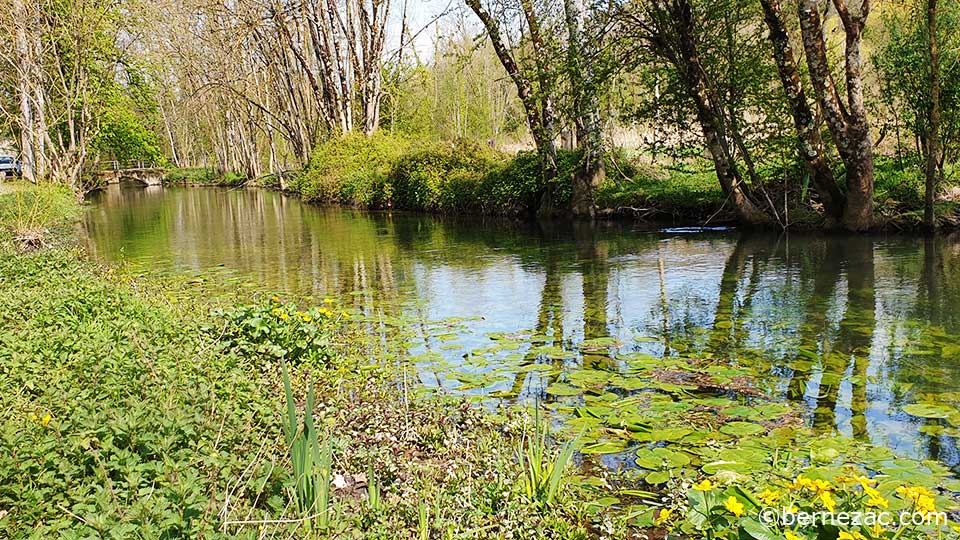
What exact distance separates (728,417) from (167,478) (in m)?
3.68

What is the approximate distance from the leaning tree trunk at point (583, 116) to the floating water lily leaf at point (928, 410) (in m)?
11.3

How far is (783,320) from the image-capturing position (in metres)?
8.28

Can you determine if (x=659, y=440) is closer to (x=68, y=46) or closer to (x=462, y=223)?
(x=462, y=223)

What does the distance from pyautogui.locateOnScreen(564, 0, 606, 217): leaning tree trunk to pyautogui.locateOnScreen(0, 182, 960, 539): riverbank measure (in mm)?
9985

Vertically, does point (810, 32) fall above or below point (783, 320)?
above

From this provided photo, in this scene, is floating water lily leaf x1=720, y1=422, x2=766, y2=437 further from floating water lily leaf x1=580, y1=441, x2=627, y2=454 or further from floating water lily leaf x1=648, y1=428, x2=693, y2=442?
floating water lily leaf x1=580, y1=441, x2=627, y2=454

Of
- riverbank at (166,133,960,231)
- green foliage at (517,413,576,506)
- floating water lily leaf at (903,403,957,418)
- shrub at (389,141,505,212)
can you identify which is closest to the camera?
green foliage at (517,413,576,506)

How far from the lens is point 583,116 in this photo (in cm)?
1675

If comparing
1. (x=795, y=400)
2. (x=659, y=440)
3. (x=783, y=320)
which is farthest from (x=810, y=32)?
(x=659, y=440)

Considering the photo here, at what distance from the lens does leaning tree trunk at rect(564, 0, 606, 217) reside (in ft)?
51.0

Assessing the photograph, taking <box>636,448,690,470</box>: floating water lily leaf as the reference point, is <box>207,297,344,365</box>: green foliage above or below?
above

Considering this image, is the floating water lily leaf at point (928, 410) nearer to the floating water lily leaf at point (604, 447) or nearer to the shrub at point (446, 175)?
the floating water lily leaf at point (604, 447)

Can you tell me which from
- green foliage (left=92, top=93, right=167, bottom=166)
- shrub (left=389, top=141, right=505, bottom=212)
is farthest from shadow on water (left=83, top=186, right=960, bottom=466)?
green foliage (left=92, top=93, right=167, bottom=166)

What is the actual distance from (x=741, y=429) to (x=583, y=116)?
41.6 ft
